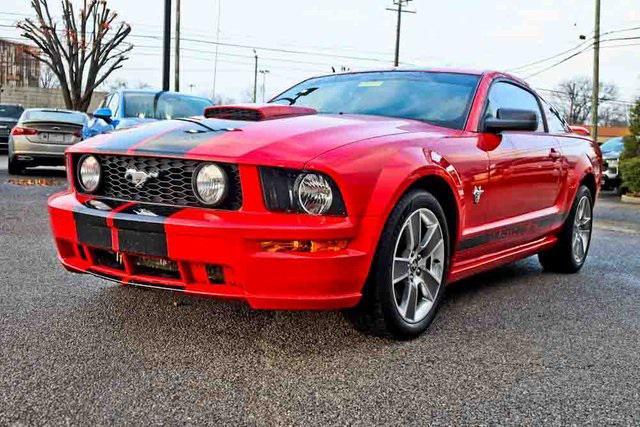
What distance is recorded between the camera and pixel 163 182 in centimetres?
313

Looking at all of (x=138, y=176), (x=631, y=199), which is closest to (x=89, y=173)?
(x=138, y=176)

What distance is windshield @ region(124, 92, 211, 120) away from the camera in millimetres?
10328

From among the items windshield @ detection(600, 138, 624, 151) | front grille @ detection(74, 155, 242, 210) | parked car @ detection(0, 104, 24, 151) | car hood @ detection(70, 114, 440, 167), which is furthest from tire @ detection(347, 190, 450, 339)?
parked car @ detection(0, 104, 24, 151)

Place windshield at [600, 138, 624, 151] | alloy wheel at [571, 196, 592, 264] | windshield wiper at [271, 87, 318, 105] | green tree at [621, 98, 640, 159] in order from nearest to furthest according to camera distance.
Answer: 1. windshield wiper at [271, 87, 318, 105]
2. alloy wheel at [571, 196, 592, 264]
3. green tree at [621, 98, 640, 159]
4. windshield at [600, 138, 624, 151]

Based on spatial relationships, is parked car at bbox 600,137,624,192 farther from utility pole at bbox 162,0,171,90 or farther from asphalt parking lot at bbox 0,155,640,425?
asphalt parking lot at bbox 0,155,640,425

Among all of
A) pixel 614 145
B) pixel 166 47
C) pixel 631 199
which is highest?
pixel 166 47

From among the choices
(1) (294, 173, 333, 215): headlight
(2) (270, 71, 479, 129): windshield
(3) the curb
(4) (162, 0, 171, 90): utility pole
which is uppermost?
(4) (162, 0, 171, 90): utility pole

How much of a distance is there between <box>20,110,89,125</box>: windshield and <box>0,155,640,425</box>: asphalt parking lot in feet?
30.5

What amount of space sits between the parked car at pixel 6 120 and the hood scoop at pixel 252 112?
59.4ft

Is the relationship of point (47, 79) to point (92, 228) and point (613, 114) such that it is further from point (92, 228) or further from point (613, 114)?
point (92, 228)

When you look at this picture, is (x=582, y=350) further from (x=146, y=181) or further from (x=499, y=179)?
(x=146, y=181)

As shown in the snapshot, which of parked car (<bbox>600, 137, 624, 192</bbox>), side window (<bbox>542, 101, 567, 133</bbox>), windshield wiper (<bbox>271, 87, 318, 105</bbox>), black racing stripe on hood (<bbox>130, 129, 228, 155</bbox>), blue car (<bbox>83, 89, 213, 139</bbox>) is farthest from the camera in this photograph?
parked car (<bbox>600, 137, 624, 192</bbox>)

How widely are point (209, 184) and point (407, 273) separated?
3.44ft

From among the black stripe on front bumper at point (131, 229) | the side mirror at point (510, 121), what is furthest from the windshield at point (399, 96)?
the black stripe on front bumper at point (131, 229)
